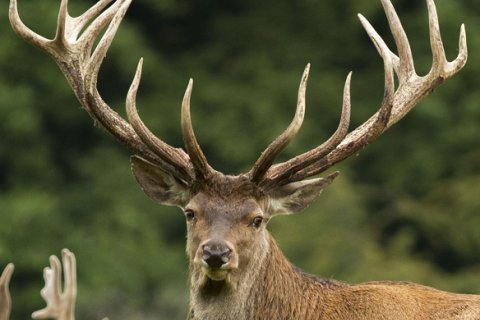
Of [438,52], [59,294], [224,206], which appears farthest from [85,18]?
[59,294]

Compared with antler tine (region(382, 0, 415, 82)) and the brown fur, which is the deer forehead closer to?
the brown fur

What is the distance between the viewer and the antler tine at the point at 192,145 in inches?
423

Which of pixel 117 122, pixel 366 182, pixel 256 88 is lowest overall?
pixel 117 122

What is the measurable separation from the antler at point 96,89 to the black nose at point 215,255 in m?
0.60

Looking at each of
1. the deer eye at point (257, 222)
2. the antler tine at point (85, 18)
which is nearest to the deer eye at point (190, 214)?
the deer eye at point (257, 222)

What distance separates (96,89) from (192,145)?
101cm

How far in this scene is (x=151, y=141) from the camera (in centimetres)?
1101

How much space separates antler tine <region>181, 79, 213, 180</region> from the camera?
1074 cm

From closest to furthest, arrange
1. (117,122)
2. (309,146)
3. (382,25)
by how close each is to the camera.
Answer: (117,122)
(309,146)
(382,25)

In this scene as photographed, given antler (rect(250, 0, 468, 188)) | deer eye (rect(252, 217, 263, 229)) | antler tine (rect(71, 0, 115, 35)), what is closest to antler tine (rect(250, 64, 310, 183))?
antler (rect(250, 0, 468, 188))

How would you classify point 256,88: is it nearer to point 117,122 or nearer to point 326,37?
point 326,37

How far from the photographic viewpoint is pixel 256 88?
3238 centimetres

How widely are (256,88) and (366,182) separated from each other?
9.07ft

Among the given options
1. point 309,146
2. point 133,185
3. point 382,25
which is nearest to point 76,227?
point 133,185
